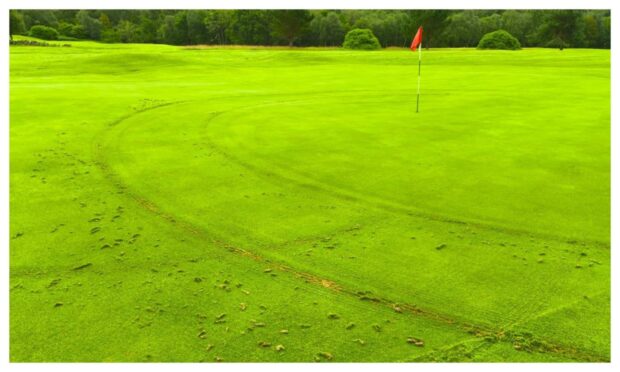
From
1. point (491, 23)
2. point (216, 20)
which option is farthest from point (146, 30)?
point (491, 23)

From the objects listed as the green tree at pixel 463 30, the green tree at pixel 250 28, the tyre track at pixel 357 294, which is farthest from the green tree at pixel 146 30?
the tyre track at pixel 357 294

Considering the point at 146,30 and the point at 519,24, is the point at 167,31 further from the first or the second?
the point at 519,24

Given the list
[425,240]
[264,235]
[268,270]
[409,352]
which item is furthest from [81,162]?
[409,352]

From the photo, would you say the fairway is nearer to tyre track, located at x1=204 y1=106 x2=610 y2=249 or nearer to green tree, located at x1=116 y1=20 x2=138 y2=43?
tyre track, located at x1=204 y1=106 x2=610 y2=249

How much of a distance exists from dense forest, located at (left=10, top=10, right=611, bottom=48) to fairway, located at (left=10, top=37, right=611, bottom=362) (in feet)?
252

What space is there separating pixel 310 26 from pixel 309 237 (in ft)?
315

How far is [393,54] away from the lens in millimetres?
55906

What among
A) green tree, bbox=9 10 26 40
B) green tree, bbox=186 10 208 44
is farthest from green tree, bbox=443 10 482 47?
green tree, bbox=9 10 26 40

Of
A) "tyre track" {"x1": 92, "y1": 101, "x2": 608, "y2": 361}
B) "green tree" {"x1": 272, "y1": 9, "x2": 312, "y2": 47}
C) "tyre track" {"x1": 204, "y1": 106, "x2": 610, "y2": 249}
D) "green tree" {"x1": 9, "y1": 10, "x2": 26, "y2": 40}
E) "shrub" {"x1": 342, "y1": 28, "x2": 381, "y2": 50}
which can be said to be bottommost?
"tyre track" {"x1": 92, "y1": 101, "x2": 608, "y2": 361}

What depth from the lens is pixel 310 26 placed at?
3888 inches

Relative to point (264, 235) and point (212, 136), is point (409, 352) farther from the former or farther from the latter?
point (212, 136)

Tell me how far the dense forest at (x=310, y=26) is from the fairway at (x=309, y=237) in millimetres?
76839

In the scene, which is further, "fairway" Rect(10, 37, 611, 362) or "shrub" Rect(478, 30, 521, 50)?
"shrub" Rect(478, 30, 521, 50)

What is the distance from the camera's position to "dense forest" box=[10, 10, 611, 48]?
87.8 metres
